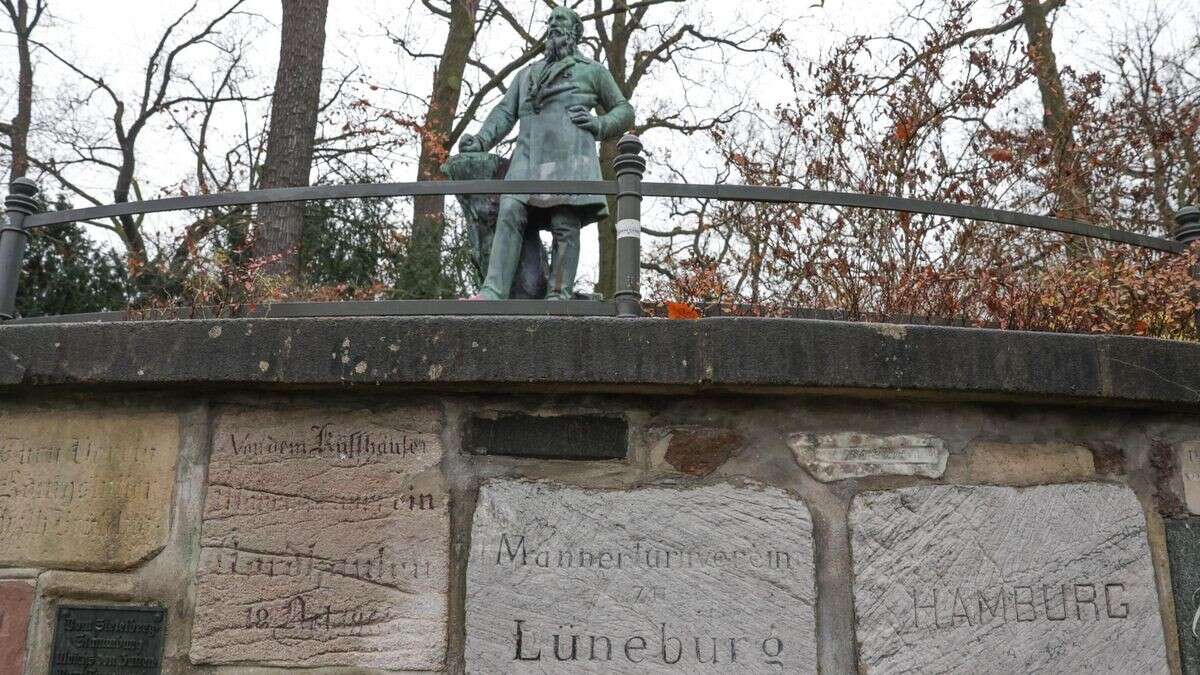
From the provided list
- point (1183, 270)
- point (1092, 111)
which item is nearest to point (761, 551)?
point (1183, 270)

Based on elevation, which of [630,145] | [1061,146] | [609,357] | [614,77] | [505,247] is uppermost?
[614,77]

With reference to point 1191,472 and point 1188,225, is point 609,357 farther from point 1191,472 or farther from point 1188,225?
point 1188,225

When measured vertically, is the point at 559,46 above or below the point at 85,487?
above

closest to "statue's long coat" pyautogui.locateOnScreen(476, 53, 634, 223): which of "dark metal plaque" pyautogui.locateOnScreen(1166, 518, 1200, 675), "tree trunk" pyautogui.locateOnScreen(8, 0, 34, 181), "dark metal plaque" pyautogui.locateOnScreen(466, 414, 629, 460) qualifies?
"dark metal plaque" pyautogui.locateOnScreen(466, 414, 629, 460)

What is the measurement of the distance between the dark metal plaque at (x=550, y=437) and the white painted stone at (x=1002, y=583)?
2.31 feet

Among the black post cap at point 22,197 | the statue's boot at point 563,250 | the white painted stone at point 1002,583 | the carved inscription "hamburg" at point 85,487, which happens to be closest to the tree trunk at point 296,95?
the statue's boot at point 563,250

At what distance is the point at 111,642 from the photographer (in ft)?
8.72

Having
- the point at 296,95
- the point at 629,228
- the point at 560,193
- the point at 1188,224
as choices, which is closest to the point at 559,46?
the point at 560,193

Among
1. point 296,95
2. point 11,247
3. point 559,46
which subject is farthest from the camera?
point 296,95

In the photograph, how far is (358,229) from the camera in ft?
33.6

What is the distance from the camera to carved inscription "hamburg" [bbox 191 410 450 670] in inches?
102

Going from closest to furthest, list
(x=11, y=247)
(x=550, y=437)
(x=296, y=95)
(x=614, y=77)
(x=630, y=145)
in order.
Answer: (x=550, y=437) < (x=630, y=145) < (x=11, y=247) < (x=296, y=95) < (x=614, y=77)

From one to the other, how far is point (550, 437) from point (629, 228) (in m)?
0.78

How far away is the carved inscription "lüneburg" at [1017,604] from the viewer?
263 cm
